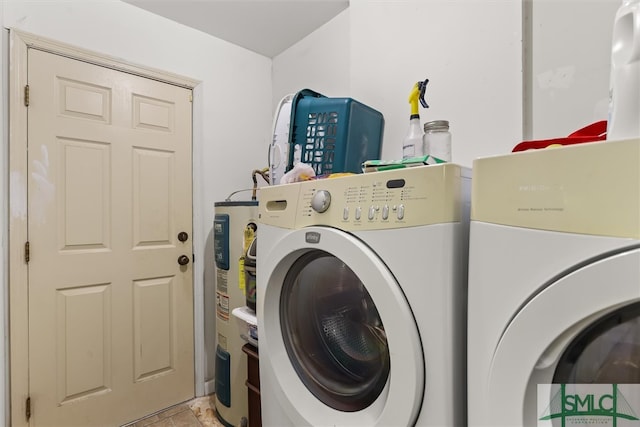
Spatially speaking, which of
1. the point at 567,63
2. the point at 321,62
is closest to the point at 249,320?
the point at 567,63

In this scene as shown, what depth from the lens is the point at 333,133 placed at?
1.30 metres

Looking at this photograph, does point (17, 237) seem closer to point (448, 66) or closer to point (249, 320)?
point (249, 320)

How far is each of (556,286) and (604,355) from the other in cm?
14

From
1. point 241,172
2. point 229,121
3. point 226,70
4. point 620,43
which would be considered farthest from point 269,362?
point 226,70

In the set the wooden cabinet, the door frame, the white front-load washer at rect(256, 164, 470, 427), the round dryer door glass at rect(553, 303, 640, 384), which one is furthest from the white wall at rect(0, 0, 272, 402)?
the round dryer door glass at rect(553, 303, 640, 384)

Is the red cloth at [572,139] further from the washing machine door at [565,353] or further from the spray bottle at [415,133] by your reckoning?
the spray bottle at [415,133]

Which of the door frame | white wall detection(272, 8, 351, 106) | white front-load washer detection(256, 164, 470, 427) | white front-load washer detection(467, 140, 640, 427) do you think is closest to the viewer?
white front-load washer detection(467, 140, 640, 427)

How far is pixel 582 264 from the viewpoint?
412 millimetres

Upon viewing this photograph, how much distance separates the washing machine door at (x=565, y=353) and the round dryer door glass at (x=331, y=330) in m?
0.34

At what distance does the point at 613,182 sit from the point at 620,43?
0.27 meters

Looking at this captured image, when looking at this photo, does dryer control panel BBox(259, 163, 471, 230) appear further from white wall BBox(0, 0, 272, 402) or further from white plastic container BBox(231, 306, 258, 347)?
white wall BBox(0, 0, 272, 402)

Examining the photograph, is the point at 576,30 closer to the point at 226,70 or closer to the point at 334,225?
the point at 334,225

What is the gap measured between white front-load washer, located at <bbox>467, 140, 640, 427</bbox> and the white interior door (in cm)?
173

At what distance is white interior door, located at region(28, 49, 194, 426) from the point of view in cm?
147
